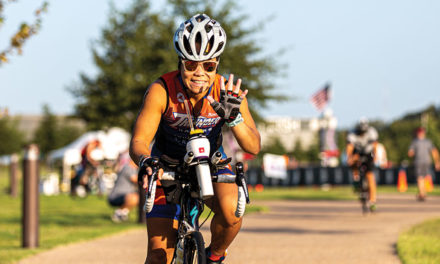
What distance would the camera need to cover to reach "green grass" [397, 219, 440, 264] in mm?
7986

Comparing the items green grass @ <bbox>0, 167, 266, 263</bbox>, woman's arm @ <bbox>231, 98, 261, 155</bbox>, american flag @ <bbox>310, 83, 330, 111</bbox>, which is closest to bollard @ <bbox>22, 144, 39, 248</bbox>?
green grass @ <bbox>0, 167, 266, 263</bbox>

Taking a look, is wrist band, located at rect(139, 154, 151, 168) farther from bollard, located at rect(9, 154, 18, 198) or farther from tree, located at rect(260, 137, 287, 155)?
tree, located at rect(260, 137, 287, 155)

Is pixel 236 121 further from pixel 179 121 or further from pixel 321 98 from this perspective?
pixel 321 98

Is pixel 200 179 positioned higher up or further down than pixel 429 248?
higher up

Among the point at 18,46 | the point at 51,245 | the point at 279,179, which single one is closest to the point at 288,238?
the point at 51,245

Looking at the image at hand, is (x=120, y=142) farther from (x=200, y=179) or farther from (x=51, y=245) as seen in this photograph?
(x=200, y=179)

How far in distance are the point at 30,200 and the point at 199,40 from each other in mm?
5875

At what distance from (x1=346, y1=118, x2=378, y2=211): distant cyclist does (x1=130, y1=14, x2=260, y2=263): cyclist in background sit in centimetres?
1064

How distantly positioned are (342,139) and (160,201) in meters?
95.8

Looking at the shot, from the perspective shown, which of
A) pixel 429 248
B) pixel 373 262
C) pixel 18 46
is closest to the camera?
pixel 373 262

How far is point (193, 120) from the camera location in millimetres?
4773

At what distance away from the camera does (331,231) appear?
11.9 metres

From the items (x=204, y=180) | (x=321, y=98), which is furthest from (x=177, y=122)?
(x=321, y=98)

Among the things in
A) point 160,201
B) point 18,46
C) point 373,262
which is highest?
point 18,46
